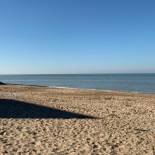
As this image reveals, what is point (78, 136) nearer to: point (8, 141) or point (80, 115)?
point (8, 141)

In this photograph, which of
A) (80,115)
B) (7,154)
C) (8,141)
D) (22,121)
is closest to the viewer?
(7,154)

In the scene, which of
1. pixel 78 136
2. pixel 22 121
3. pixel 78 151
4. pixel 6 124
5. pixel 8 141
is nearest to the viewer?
pixel 78 151

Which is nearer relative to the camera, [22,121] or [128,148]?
[128,148]

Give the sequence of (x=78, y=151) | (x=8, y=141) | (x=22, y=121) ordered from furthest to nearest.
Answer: (x=22, y=121), (x=8, y=141), (x=78, y=151)

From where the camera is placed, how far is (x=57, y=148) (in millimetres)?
9445

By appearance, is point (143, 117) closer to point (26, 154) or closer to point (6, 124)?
point (6, 124)

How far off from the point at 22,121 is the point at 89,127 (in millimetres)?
2753

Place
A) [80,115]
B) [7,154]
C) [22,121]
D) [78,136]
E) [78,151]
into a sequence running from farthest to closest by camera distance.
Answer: [80,115] < [22,121] < [78,136] < [78,151] < [7,154]

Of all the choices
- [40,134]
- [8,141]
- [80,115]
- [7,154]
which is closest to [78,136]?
[40,134]

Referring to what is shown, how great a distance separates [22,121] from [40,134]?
274 centimetres

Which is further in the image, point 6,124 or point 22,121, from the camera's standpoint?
point 22,121

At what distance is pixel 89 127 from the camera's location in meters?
12.8

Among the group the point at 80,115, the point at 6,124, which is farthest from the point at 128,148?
the point at 80,115

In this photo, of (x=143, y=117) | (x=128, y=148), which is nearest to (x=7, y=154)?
(x=128, y=148)
